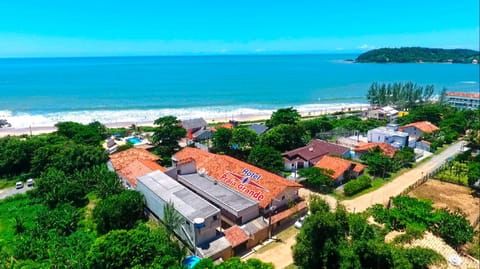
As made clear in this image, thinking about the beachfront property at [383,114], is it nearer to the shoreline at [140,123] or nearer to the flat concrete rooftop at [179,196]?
the shoreline at [140,123]

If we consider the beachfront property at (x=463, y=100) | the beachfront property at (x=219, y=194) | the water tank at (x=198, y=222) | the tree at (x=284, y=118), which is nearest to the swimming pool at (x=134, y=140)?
the tree at (x=284, y=118)

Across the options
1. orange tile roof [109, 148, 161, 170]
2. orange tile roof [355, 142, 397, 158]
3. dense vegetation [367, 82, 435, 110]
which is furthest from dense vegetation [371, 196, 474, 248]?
dense vegetation [367, 82, 435, 110]

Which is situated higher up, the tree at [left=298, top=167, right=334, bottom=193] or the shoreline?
the shoreline

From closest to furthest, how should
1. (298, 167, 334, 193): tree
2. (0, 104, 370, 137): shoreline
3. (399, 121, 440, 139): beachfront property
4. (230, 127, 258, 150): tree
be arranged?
1. (298, 167, 334, 193): tree
2. (230, 127, 258, 150): tree
3. (399, 121, 440, 139): beachfront property
4. (0, 104, 370, 137): shoreline


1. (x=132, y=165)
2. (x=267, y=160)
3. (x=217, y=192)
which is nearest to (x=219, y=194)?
(x=217, y=192)

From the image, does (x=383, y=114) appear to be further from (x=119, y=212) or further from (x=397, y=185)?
(x=119, y=212)

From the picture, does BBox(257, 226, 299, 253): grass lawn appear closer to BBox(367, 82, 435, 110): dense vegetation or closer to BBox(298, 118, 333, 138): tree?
BBox(298, 118, 333, 138): tree

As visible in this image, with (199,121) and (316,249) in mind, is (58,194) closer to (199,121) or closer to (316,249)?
(316,249)
